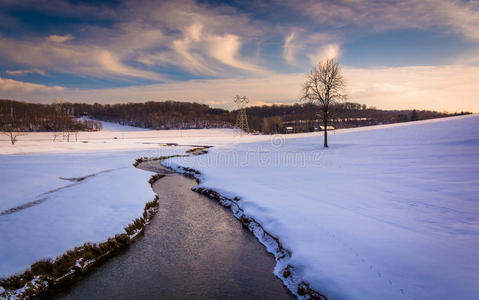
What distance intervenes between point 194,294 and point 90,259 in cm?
458

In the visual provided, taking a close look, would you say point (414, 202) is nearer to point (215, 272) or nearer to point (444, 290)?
point (444, 290)

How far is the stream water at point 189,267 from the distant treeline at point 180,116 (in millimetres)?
25898

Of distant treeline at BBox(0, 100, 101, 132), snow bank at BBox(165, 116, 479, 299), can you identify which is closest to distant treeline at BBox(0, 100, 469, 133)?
distant treeline at BBox(0, 100, 101, 132)

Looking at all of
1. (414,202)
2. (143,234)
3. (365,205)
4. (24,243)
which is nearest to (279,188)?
(365,205)

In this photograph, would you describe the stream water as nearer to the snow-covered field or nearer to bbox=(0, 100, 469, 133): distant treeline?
the snow-covered field

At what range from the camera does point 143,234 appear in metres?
10.9

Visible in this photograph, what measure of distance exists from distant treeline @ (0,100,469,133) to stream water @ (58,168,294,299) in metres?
25.9

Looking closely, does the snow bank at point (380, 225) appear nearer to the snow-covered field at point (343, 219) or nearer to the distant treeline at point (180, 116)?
the snow-covered field at point (343, 219)

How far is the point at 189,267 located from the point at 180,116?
15242 centimetres

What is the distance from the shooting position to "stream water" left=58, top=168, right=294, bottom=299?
6.90m

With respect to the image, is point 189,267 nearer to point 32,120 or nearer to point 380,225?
point 380,225

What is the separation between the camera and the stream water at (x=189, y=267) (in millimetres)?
6902

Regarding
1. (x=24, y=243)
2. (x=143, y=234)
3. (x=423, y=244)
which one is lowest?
(x=143, y=234)

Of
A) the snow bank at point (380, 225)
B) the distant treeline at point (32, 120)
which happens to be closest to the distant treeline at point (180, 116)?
the distant treeline at point (32, 120)
